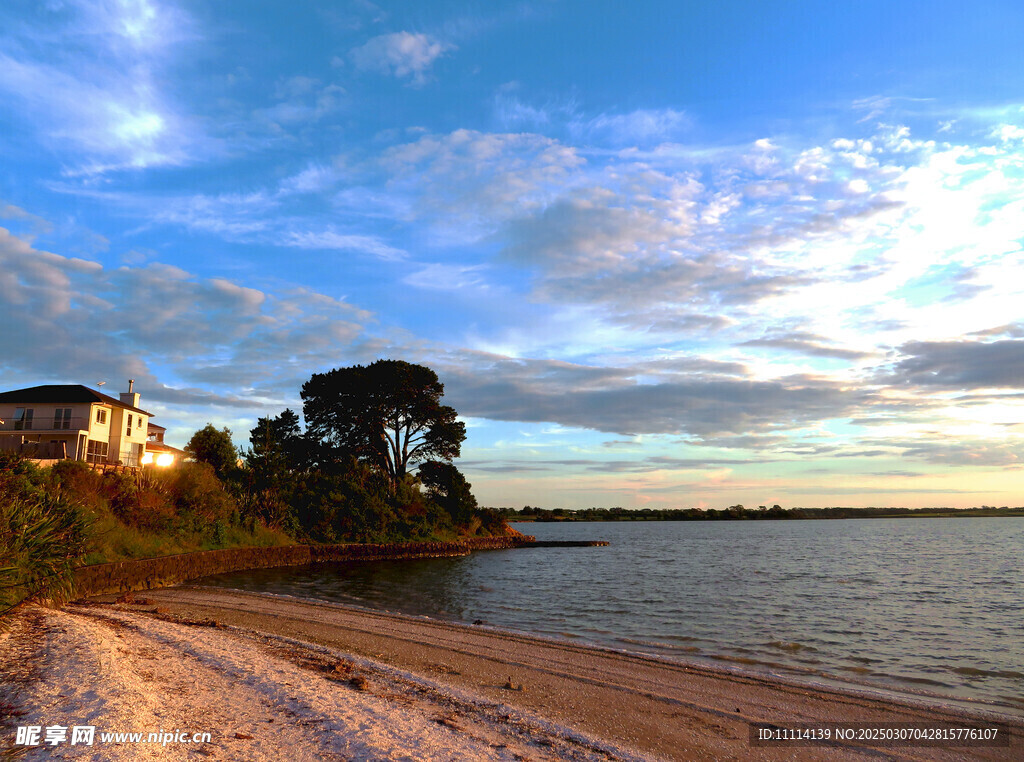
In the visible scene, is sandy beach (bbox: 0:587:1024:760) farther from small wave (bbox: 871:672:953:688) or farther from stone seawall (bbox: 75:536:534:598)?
stone seawall (bbox: 75:536:534:598)

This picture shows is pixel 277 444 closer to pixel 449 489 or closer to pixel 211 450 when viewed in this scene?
pixel 211 450

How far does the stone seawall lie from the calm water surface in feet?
4.50

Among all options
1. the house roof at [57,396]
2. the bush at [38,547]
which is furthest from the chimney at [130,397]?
the bush at [38,547]

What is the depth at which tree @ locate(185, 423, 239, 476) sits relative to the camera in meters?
40.4

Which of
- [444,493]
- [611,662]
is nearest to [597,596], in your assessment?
[611,662]

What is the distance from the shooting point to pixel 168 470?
112 ft

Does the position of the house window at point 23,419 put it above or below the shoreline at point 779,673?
above

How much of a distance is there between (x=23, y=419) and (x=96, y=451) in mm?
4888

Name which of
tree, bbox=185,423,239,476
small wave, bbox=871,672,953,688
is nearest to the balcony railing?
tree, bbox=185,423,239,476

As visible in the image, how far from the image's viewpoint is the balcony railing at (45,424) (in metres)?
41.9

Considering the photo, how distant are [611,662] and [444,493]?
4873 cm

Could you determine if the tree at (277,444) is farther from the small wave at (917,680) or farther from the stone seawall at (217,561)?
the small wave at (917,680)

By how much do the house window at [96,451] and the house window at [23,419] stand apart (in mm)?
4012

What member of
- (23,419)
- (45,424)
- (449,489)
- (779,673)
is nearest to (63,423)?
(45,424)
